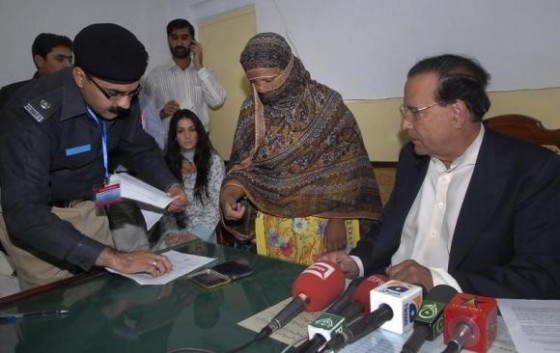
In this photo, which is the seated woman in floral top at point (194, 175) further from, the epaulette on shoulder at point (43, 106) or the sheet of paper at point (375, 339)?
the sheet of paper at point (375, 339)

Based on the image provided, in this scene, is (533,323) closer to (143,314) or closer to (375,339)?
(375,339)

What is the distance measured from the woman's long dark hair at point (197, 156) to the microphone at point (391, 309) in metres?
2.49

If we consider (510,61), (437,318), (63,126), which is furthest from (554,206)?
(63,126)

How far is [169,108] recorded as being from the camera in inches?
172

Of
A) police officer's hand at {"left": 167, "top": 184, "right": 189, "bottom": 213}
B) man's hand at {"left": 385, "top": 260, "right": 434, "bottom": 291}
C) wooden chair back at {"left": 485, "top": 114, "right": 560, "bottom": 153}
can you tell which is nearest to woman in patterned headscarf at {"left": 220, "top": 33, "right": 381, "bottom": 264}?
police officer's hand at {"left": 167, "top": 184, "right": 189, "bottom": 213}

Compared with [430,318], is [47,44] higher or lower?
higher

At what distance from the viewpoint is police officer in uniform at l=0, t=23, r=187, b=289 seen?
1.58 m

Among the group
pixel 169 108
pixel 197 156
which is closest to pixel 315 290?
pixel 197 156

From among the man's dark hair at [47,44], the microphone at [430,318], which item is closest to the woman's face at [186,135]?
the man's dark hair at [47,44]

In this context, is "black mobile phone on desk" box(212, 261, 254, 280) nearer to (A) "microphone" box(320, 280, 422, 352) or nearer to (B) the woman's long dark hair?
(A) "microphone" box(320, 280, 422, 352)

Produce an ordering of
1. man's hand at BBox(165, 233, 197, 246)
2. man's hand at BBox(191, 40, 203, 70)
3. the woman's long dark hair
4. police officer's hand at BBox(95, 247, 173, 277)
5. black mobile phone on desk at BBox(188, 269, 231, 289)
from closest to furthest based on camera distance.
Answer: black mobile phone on desk at BBox(188, 269, 231, 289) < police officer's hand at BBox(95, 247, 173, 277) < man's hand at BBox(165, 233, 197, 246) < the woman's long dark hair < man's hand at BBox(191, 40, 203, 70)

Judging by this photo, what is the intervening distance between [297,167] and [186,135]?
4.62 feet

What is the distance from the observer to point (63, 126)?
1.78 meters

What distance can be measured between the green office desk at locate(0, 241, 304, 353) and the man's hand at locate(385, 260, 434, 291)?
32 cm
